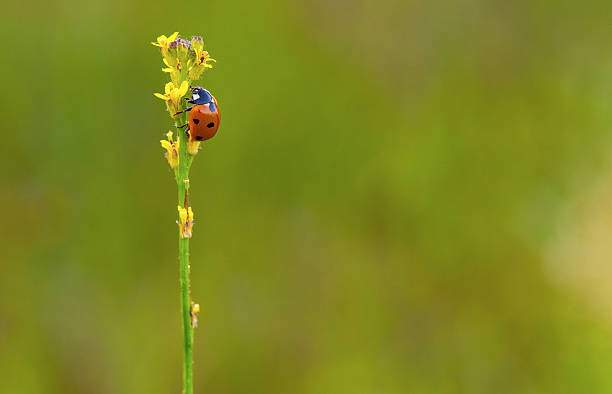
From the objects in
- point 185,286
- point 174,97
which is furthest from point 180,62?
point 185,286

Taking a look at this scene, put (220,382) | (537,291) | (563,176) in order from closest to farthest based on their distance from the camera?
(220,382) → (537,291) → (563,176)

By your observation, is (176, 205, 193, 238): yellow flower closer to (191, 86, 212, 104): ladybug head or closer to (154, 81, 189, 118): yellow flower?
(154, 81, 189, 118): yellow flower

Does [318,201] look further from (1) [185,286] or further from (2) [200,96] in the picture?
(1) [185,286]

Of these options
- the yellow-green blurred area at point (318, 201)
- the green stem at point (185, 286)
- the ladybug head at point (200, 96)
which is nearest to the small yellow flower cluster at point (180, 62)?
the green stem at point (185, 286)

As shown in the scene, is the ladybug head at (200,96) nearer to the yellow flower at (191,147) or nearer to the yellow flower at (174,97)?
the yellow flower at (174,97)

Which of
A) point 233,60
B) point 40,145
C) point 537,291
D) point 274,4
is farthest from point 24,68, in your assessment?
point 537,291

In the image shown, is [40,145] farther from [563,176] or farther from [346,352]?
[563,176]

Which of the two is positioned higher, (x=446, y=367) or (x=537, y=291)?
(x=537, y=291)
